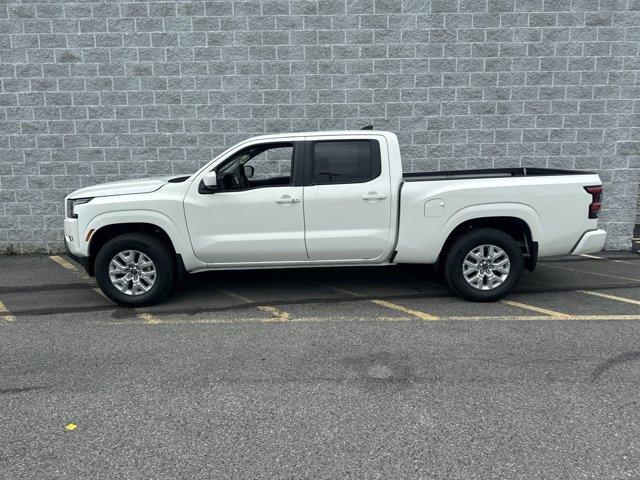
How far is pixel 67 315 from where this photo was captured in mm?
5629

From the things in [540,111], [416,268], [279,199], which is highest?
[540,111]

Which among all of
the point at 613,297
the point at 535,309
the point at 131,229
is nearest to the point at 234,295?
the point at 131,229

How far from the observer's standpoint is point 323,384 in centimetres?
390

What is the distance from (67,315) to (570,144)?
7.94m

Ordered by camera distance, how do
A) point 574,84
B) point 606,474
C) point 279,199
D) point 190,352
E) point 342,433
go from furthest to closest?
point 574,84
point 279,199
point 190,352
point 342,433
point 606,474

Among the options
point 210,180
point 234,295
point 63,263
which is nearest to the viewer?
point 210,180

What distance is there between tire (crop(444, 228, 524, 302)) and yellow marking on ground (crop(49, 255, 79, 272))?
549 centimetres

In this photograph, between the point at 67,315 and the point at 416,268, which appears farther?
the point at 416,268

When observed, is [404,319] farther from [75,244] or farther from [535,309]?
[75,244]

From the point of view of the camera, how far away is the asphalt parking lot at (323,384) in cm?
296

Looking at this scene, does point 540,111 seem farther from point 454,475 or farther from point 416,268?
point 454,475

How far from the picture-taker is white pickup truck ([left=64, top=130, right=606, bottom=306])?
5613mm

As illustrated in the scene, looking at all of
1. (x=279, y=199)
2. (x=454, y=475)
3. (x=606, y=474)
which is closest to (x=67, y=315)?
(x=279, y=199)

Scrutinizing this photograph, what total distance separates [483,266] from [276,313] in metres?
2.38
